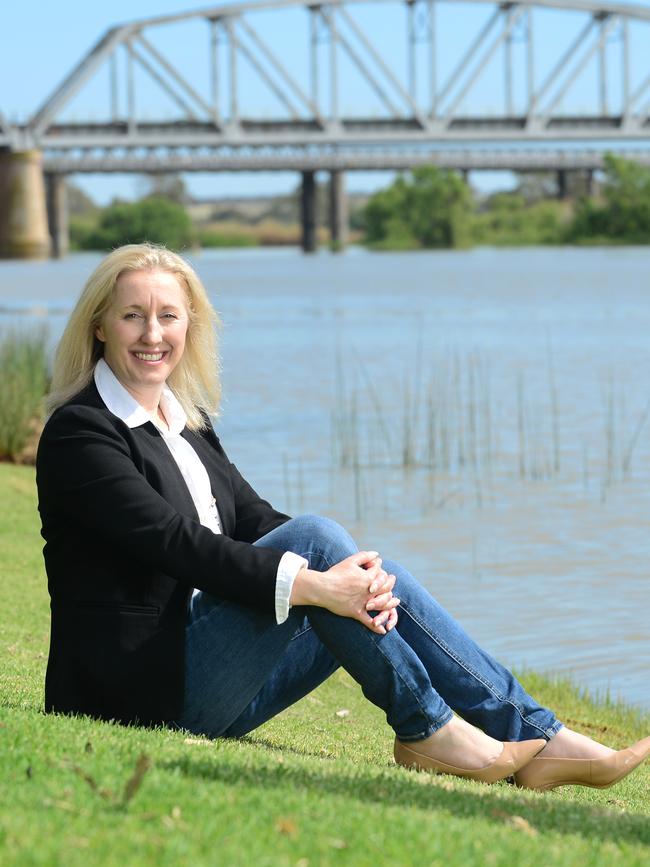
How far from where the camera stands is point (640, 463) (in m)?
12.5

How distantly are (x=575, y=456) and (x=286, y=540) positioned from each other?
9584mm

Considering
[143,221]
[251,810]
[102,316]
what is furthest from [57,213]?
[251,810]

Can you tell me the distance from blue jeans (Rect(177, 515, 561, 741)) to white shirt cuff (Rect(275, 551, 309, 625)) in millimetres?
74

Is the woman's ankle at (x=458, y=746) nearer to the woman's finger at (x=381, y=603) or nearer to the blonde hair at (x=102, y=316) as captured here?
the woman's finger at (x=381, y=603)

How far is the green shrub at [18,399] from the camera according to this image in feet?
38.9

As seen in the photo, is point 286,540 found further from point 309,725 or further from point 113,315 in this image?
point 309,725

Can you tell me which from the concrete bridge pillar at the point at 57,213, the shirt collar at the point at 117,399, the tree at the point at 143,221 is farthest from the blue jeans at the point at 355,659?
the tree at the point at 143,221

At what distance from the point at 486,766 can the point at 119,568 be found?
0.98 m

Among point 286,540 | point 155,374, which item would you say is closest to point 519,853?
point 286,540

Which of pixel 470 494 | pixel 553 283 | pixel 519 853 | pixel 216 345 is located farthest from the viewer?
pixel 553 283

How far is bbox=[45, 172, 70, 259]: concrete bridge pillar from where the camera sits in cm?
7869

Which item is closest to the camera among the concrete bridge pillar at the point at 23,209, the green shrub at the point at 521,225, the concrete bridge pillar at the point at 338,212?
the concrete bridge pillar at the point at 23,209

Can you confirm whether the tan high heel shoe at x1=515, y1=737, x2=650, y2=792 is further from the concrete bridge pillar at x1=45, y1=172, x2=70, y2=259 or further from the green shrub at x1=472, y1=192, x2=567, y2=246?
the green shrub at x1=472, y1=192, x2=567, y2=246

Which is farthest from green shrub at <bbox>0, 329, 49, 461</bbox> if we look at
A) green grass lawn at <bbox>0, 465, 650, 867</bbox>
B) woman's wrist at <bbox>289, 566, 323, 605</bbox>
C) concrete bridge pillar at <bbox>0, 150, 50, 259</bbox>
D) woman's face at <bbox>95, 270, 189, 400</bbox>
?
concrete bridge pillar at <bbox>0, 150, 50, 259</bbox>
